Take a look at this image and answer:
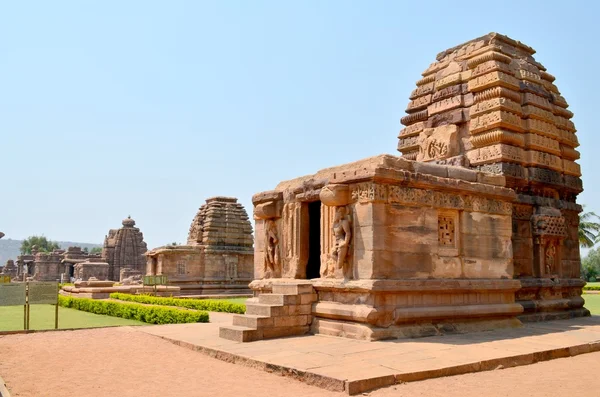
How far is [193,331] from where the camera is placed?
10.4 m

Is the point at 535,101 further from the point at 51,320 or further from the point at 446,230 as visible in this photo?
the point at 51,320

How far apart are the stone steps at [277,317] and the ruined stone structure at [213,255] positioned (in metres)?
19.3

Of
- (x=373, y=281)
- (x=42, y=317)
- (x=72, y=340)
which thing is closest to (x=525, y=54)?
(x=373, y=281)

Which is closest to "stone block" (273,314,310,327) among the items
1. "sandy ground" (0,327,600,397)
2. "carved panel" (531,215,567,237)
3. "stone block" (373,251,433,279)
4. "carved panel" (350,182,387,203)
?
"sandy ground" (0,327,600,397)

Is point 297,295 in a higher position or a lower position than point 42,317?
higher

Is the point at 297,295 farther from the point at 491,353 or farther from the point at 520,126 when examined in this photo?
the point at 520,126

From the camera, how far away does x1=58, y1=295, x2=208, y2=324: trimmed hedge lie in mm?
12898

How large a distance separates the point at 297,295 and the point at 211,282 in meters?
20.8

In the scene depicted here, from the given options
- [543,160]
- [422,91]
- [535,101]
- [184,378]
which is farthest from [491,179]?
[184,378]

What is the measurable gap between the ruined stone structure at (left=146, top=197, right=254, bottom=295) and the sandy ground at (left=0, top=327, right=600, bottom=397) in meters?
19.9

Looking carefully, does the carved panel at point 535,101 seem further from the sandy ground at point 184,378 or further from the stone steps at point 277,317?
the stone steps at point 277,317

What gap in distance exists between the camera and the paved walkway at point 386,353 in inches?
239

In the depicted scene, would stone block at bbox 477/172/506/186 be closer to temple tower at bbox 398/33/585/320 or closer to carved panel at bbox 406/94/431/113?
temple tower at bbox 398/33/585/320

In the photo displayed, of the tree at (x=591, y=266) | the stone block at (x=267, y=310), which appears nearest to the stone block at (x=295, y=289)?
the stone block at (x=267, y=310)
